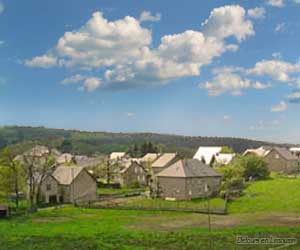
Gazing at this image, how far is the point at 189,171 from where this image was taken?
71.9 metres

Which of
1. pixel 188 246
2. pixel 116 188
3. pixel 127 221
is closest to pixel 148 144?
pixel 116 188

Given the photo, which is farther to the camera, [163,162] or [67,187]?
[163,162]

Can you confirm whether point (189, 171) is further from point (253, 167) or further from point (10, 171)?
point (253, 167)

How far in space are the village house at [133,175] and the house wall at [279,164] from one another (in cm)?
3097

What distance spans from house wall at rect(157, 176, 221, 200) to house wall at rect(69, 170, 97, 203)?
10.3 meters

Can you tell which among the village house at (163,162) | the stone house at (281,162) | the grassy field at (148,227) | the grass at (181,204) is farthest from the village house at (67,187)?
the stone house at (281,162)

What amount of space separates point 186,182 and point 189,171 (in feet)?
8.14

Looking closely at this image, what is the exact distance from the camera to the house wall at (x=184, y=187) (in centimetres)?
7006

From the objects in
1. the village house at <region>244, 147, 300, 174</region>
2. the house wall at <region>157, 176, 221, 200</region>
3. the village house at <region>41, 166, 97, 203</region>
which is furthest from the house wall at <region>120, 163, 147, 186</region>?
the village house at <region>244, 147, 300, 174</region>

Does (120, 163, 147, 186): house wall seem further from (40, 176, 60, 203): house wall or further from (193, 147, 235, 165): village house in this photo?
(40, 176, 60, 203): house wall

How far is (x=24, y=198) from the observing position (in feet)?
252

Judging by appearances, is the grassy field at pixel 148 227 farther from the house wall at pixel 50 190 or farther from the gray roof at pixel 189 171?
the house wall at pixel 50 190

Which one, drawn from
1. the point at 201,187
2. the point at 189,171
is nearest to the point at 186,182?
the point at 189,171

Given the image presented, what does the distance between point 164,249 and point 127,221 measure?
1569 cm
